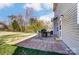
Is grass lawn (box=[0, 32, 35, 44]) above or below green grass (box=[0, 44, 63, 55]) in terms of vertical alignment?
above

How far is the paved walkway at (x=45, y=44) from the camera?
6625mm

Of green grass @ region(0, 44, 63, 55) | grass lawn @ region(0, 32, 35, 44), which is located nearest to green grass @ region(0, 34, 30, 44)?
grass lawn @ region(0, 32, 35, 44)

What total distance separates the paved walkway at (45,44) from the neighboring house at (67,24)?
269 millimetres

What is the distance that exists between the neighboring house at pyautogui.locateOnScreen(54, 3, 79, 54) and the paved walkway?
0.27 m

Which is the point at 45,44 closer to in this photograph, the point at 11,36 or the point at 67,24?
the point at 11,36

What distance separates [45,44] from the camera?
6656 millimetres

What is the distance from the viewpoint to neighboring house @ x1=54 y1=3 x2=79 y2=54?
21.4ft

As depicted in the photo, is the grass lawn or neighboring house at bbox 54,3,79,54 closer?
neighboring house at bbox 54,3,79,54

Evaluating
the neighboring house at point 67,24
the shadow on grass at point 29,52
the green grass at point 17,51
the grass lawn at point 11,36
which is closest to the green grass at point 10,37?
the grass lawn at point 11,36

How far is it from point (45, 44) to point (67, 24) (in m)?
1.24

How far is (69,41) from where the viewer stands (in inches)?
284

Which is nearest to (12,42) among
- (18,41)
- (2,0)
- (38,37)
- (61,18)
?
(18,41)

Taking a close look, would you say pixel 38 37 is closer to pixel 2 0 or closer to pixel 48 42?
pixel 48 42

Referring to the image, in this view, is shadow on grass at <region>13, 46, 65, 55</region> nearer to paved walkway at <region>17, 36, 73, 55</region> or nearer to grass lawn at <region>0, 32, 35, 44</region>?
paved walkway at <region>17, 36, 73, 55</region>
